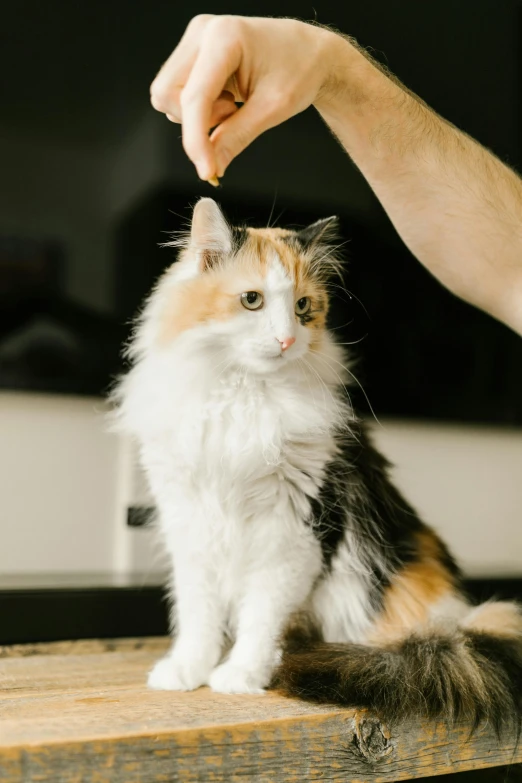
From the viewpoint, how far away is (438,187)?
1.12 metres

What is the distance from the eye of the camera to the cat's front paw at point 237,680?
0.91 m

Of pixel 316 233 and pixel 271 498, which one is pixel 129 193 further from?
pixel 271 498

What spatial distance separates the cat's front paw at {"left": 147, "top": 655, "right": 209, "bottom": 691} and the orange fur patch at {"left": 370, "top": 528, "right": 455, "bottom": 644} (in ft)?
0.87

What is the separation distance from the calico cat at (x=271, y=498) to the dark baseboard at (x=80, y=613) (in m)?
0.42

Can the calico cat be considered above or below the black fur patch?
above

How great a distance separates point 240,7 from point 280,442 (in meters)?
1.32

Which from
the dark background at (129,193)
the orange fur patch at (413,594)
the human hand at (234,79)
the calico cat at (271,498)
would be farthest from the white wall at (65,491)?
the human hand at (234,79)

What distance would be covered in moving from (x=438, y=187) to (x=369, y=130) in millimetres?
159

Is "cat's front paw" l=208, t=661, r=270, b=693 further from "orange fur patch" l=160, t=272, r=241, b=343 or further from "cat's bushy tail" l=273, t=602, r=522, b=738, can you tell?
"orange fur patch" l=160, t=272, r=241, b=343

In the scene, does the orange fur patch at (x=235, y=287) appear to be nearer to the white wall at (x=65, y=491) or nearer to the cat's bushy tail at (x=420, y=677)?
the cat's bushy tail at (x=420, y=677)

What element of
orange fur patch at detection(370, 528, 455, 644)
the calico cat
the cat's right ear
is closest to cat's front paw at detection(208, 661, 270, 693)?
the calico cat

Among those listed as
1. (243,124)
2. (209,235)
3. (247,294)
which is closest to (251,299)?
(247,294)

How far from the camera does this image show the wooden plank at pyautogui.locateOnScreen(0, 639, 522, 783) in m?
0.67

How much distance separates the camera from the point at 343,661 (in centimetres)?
87
